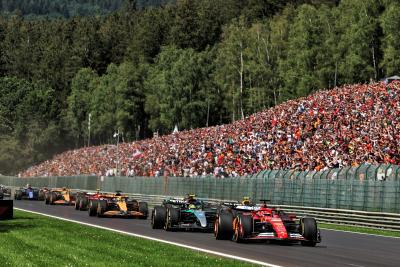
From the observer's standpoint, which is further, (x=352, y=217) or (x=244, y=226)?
(x=352, y=217)

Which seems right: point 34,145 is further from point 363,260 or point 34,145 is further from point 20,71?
point 363,260

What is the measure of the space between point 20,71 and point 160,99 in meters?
78.2

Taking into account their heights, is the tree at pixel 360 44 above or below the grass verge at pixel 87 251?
above

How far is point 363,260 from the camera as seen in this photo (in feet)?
57.3

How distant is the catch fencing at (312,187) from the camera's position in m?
Answer: 30.0

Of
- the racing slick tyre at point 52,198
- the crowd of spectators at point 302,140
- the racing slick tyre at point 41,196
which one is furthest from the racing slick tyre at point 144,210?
the racing slick tyre at point 41,196

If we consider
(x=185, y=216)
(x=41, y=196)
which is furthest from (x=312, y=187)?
(x=41, y=196)

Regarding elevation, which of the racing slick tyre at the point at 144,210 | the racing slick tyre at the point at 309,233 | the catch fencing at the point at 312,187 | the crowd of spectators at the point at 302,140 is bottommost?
the racing slick tyre at the point at 309,233

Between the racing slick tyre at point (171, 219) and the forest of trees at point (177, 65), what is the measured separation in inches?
1405

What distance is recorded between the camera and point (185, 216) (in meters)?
26.5

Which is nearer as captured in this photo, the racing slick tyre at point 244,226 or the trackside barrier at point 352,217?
the racing slick tyre at point 244,226

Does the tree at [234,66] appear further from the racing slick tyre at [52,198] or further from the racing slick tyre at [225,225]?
the racing slick tyre at [225,225]

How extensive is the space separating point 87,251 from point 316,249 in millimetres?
5572

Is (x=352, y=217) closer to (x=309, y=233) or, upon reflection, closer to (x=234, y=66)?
(x=309, y=233)
